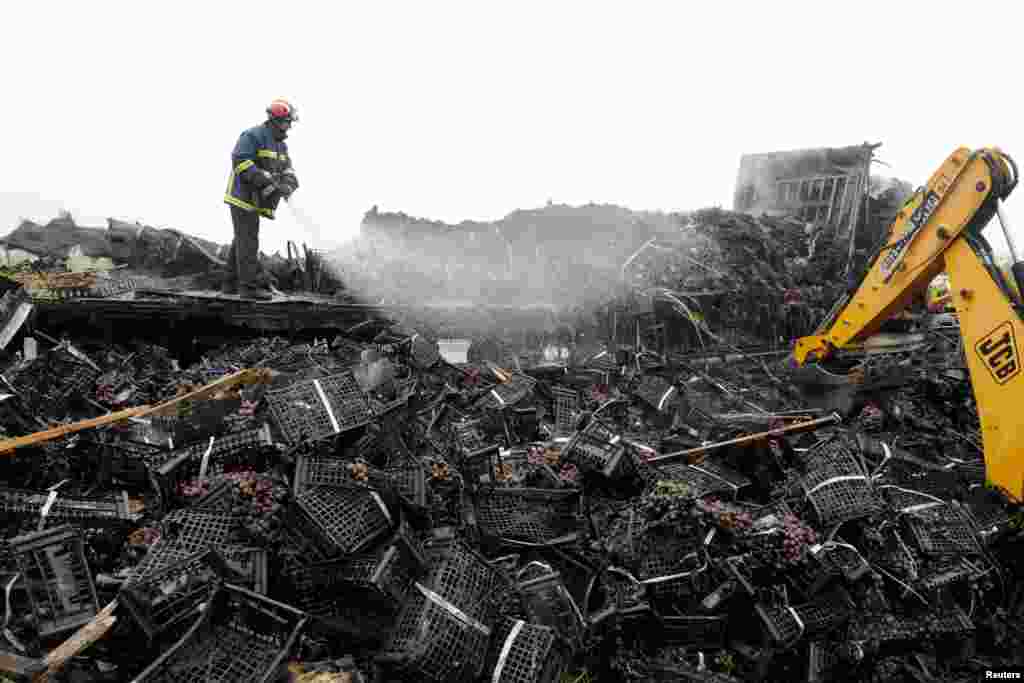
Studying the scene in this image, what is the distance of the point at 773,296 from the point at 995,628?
5.58 metres

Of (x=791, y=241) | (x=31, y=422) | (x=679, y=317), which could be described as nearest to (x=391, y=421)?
(x=31, y=422)

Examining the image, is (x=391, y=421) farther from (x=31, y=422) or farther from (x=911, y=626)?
(x=911, y=626)

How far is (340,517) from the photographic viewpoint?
3.31m

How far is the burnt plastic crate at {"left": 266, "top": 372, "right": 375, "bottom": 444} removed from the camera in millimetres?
3873

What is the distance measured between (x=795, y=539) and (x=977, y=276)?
2691 millimetres

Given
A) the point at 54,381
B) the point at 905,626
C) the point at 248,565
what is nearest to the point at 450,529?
the point at 248,565

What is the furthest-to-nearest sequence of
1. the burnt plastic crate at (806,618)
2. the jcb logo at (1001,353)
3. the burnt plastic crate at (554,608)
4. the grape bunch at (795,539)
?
the jcb logo at (1001,353) < the grape bunch at (795,539) < the burnt plastic crate at (806,618) < the burnt plastic crate at (554,608)

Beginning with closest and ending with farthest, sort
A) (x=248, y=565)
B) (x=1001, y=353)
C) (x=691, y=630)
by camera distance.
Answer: (x=248, y=565)
(x=691, y=630)
(x=1001, y=353)

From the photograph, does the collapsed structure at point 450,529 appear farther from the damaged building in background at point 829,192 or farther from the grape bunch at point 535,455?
the damaged building in background at point 829,192

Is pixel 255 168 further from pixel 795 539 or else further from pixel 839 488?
pixel 839 488

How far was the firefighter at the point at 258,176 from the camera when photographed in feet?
20.1

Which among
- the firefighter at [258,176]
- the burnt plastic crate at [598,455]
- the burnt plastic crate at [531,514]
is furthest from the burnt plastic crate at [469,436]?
the firefighter at [258,176]

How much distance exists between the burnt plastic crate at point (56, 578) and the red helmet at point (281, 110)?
4.71 meters

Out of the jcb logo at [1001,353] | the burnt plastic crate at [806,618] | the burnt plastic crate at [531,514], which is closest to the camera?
the burnt plastic crate at [806,618]
